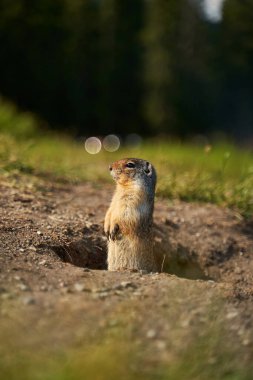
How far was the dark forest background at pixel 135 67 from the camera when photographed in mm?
24141

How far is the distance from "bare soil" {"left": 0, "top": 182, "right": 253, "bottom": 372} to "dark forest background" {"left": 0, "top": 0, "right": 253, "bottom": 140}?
18029 millimetres

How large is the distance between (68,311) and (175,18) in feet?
78.2

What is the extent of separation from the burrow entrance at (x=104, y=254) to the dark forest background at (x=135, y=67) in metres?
18.2

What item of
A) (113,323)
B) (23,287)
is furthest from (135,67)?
(113,323)

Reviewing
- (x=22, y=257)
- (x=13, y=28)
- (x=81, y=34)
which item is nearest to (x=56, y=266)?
(x=22, y=257)

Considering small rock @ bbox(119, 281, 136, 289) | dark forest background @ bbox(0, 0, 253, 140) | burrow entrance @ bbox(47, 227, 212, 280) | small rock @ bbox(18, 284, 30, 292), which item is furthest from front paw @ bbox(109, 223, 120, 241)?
dark forest background @ bbox(0, 0, 253, 140)

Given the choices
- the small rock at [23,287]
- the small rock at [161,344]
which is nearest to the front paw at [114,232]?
the small rock at [23,287]

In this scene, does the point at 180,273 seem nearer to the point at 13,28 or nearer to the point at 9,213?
the point at 9,213

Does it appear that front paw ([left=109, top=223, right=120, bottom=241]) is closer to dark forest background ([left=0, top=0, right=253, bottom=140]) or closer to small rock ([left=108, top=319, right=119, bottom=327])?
small rock ([left=108, top=319, right=119, bottom=327])

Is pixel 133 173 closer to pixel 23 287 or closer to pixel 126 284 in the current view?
pixel 126 284

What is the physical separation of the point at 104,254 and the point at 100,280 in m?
1.74

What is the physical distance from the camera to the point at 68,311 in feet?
11.0

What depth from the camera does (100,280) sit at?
155 inches

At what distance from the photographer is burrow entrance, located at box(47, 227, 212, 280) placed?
17.0 feet
